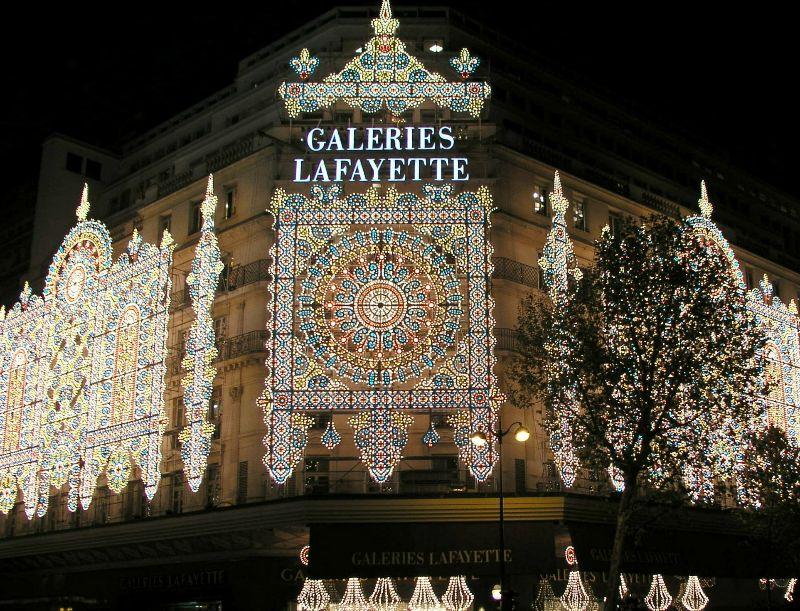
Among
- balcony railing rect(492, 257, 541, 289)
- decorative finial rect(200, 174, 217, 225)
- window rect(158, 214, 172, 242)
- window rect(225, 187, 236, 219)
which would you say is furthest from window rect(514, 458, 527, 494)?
window rect(158, 214, 172, 242)

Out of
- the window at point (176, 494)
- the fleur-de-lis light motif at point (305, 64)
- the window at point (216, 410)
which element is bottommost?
the window at point (176, 494)

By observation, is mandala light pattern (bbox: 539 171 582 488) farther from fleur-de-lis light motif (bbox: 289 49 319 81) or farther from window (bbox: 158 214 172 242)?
window (bbox: 158 214 172 242)

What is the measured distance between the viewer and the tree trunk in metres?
34.3

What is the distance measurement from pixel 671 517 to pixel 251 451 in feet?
57.0

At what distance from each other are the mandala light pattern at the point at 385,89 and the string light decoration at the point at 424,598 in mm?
19334

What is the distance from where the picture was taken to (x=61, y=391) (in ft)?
167

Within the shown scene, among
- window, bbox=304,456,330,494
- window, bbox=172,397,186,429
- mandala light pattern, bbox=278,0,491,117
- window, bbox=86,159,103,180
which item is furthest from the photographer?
window, bbox=86,159,103,180

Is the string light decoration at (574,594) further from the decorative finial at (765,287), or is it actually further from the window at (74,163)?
the window at (74,163)

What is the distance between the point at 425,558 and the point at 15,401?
89.5 ft

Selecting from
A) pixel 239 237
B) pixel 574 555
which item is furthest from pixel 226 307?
pixel 574 555

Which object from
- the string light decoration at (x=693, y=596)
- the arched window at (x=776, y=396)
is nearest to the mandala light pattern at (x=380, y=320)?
the string light decoration at (x=693, y=596)

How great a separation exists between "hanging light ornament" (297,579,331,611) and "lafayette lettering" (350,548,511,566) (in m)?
2.66

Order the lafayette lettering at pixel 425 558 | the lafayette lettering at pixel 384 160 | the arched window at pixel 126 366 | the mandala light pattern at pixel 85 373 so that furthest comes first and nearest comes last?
the arched window at pixel 126 366 < the mandala light pattern at pixel 85 373 < the lafayette lettering at pixel 384 160 < the lafayette lettering at pixel 425 558

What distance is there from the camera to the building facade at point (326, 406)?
38094 millimetres
